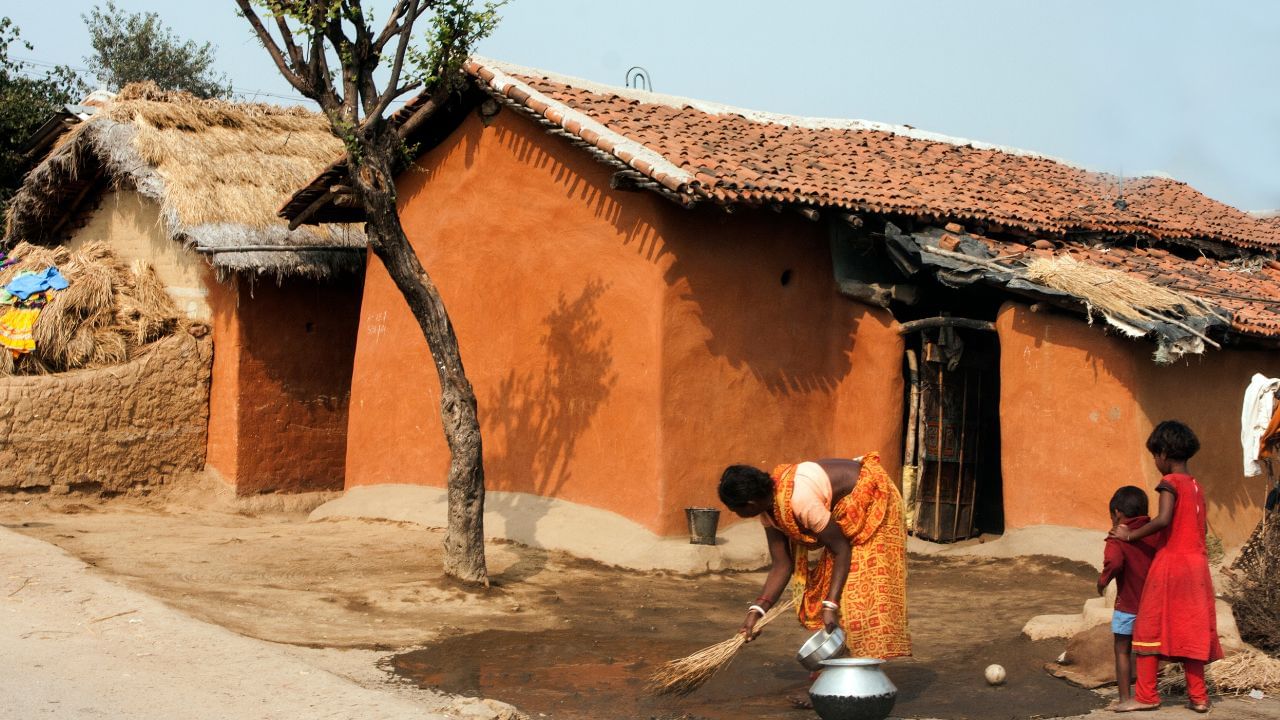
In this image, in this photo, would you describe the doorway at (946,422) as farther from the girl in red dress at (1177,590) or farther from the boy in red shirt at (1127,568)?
the girl in red dress at (1177,590)

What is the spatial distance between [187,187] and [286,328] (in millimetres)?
1596

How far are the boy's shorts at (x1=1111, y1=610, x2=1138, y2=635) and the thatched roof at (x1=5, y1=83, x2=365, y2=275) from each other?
838 cm

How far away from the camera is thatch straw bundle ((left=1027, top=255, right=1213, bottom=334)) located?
930 centimetres

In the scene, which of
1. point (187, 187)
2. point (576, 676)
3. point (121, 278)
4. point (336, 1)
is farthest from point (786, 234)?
point (121, 278)

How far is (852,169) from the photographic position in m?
11.6

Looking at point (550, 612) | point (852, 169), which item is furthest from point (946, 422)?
point (550, 612)

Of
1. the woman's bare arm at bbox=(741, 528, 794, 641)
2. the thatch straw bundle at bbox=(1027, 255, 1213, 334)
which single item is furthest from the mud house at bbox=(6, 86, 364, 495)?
the woman's bare arm at bbox=(741, 528, 794, 641)

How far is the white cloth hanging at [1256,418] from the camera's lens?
312 inches

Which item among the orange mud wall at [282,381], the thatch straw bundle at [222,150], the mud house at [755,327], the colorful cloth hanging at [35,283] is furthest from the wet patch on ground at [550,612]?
the thatch straw bundle at [222,150]

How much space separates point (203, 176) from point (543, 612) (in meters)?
6.48

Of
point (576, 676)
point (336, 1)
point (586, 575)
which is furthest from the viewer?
point (586, 575)

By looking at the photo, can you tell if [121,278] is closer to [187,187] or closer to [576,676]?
[187,187]

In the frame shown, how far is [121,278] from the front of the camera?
12.6 meters

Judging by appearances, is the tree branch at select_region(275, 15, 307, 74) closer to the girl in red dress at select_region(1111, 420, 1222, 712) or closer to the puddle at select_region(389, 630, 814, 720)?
the puddle at select_region(389, 630, 814, 720)
